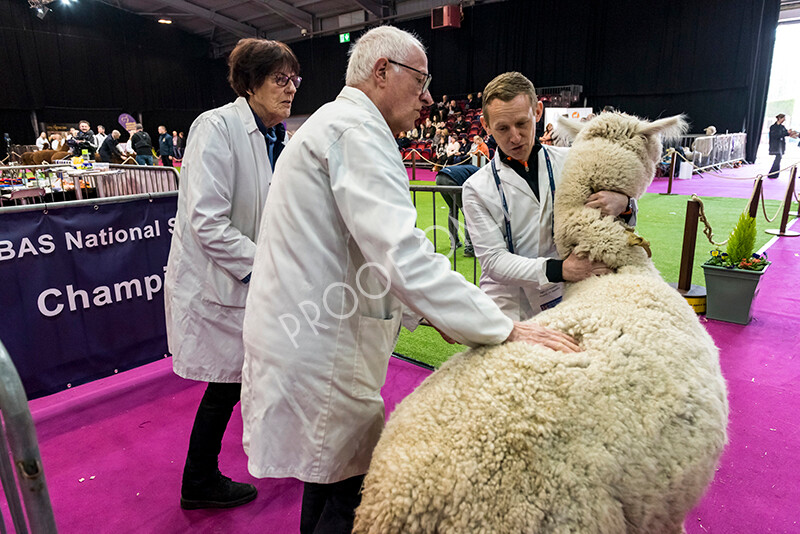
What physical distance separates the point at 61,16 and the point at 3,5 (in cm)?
205

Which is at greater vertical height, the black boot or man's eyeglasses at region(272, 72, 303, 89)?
man's eyeglasses at region(272, 72, 303, 89)

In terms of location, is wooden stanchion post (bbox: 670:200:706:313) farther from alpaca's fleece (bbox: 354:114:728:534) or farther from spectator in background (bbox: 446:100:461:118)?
spectator in background (bbox: 446:100:461:118)

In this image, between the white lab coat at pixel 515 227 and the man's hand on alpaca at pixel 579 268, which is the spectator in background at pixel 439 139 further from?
the man's hand on alpaca at pixel 579 268

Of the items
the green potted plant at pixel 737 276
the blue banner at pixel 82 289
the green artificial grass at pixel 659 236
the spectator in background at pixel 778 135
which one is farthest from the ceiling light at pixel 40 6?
the spectator in background at pixel 778 135

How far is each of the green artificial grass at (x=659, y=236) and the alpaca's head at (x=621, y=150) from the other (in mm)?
1299

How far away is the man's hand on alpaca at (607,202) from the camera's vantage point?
65.2 inches

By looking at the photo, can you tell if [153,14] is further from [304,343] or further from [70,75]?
[304,343]

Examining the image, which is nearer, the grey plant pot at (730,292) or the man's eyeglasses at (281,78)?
the man's eyeglasses at (281,78)

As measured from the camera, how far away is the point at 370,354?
124cm

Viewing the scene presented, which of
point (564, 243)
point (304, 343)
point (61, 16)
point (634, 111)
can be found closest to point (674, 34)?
point (634, 111)

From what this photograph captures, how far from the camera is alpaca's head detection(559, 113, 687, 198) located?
1.66 meters

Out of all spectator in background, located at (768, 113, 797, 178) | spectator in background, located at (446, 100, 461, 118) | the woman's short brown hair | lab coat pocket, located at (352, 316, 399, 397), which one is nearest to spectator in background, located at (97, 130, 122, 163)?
the woman's short brown hair

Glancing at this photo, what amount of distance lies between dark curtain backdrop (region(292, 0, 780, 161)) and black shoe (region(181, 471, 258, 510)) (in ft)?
56.4

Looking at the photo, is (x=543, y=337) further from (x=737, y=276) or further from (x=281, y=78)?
(x=737, y=276)
